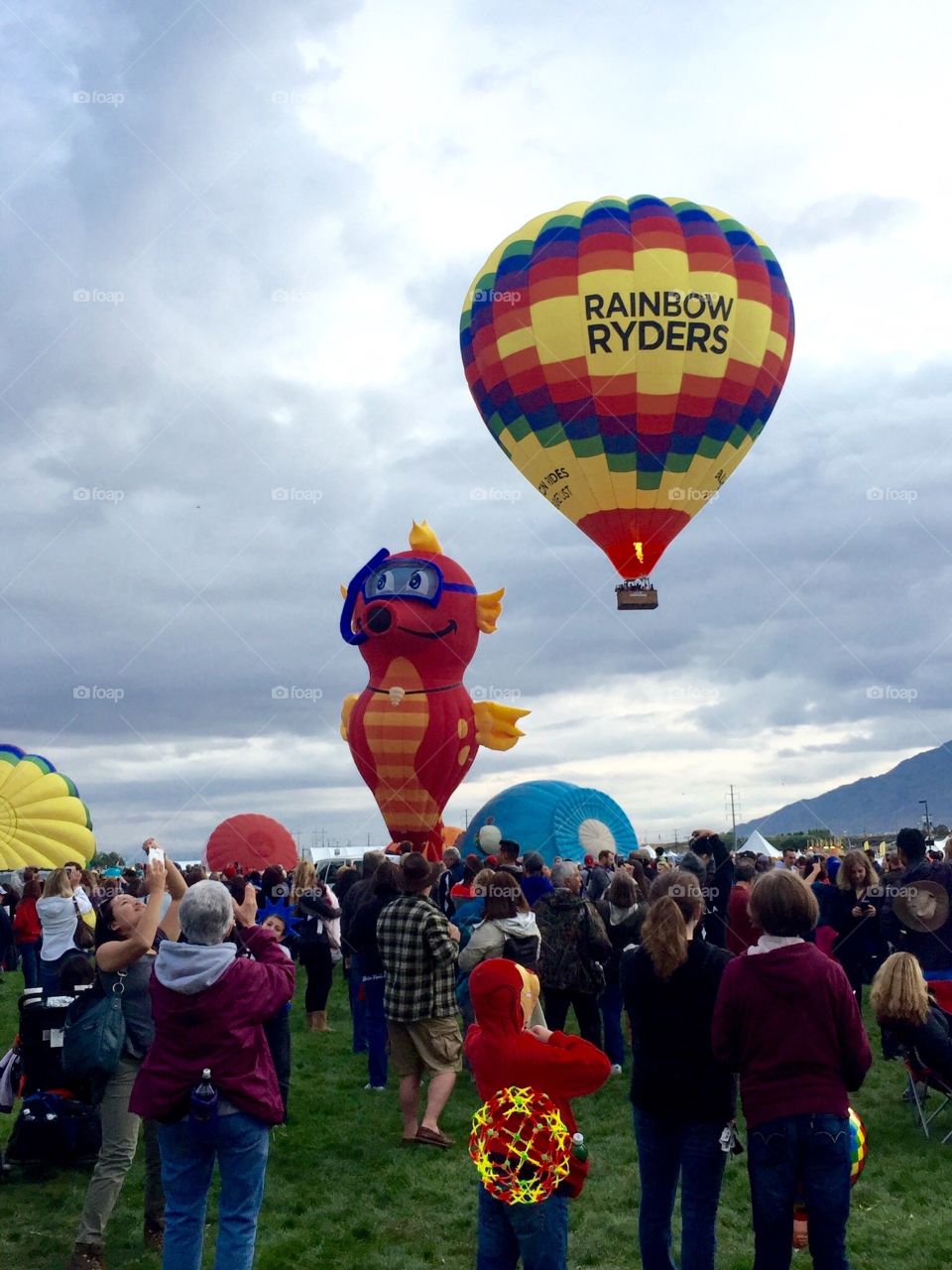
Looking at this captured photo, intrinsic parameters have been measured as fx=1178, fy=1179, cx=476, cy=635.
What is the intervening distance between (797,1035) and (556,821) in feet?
70.4

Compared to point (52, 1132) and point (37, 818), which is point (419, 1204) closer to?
point (52, 1132)

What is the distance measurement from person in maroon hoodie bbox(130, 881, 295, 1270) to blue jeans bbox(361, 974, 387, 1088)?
13.7ft

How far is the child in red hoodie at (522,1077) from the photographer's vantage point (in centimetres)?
391

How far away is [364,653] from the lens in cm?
2114

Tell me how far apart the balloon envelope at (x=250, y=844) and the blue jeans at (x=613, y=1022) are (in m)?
20.3

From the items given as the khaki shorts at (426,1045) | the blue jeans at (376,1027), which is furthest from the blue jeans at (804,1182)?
the blue jeans at (376,1027)

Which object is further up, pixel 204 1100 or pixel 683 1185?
pixel 204 1100

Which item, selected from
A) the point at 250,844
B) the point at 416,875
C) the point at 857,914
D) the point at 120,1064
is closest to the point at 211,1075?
the point at 120,1064

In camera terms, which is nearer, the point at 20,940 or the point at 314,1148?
the point at 314,1148

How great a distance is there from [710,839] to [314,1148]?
11.7 feet

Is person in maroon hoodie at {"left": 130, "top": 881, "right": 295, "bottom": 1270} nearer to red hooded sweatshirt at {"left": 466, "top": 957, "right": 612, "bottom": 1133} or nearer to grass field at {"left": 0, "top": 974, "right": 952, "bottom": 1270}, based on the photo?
red hooded sweatshirt at {"left": 466, "top": 957, "right": 612, "bottom": 1133}

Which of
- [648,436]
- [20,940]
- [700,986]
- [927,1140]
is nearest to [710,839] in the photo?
[927,1140]

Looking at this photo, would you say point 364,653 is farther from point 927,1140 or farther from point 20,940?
point 927,1140

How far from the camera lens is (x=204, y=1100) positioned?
4.21 m
